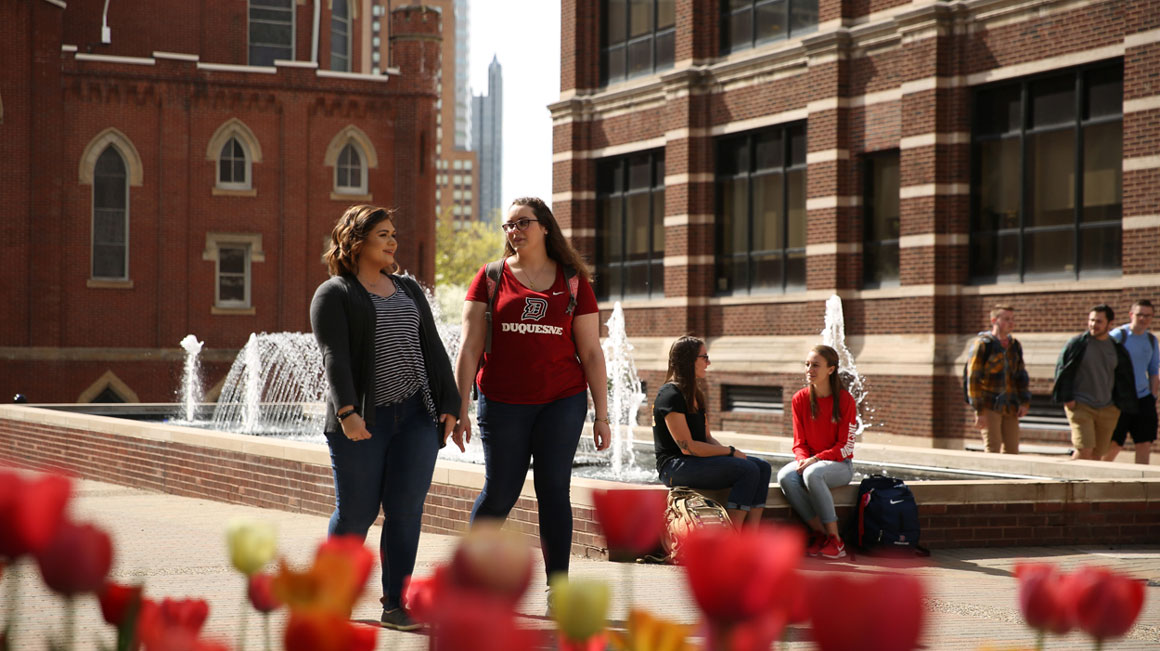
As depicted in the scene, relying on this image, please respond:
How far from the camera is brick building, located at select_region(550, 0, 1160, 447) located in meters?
17.8

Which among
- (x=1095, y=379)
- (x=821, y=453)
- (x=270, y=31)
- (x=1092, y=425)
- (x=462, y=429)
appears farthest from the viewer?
(x=270, y=31)

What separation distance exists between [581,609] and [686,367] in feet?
25.3

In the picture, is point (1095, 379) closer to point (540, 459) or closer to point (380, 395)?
point (540, 459)

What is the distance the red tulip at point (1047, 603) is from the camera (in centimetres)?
139

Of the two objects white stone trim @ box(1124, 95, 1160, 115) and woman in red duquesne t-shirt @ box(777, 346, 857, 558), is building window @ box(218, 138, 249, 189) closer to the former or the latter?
white stone trim @ box(1124, 95, 1160, 115)

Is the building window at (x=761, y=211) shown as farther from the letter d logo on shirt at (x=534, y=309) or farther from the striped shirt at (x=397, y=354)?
the striped shirt at (x=397, y=354)

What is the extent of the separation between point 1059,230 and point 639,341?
9.24 meters

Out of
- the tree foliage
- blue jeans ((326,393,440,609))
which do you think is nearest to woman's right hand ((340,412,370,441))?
blue jeans ((326,393,440,609))

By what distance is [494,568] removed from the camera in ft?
3.67

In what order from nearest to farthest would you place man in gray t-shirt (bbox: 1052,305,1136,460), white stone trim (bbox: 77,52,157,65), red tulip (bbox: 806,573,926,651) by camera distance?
1. red tulip (bbox: 806,573,926,651)
2. man in gray t-shirt (bbox: 1052,305,1136,460)
3. white stone trim (bbox: 77,52,157,65)

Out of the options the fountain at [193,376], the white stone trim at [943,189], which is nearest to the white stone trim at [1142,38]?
the white stone trim at [943,189]

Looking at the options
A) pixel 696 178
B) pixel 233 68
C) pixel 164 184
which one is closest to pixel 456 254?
pixel 233 68

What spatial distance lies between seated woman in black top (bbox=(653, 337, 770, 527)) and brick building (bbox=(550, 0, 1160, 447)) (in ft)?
33.0

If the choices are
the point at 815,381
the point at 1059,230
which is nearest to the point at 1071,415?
the point at 815,381
